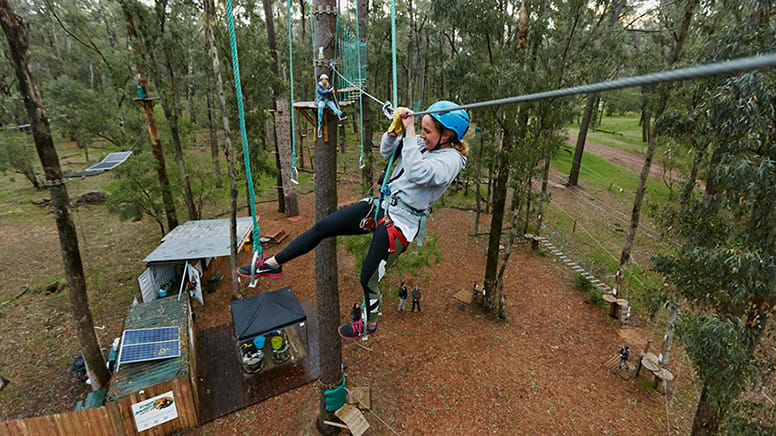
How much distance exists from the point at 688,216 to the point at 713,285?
1100 mm

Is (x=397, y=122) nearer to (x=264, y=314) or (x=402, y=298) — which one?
(x=264, y=314)

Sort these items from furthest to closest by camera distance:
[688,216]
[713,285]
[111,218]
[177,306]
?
[111,218] → [177,306] → [688,216] → [713,285]

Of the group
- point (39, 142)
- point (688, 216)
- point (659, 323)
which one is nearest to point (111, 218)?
point (39, 142)

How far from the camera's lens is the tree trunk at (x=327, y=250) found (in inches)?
171

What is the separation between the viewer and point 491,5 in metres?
8.88

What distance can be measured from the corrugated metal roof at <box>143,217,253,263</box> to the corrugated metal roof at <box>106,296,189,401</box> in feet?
5.48

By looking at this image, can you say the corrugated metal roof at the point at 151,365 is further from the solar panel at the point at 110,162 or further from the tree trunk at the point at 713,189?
the tree trunk at the point at 713,189

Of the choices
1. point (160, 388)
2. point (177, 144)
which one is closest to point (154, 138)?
point (177, 144)

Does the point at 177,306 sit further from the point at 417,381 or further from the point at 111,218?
the point at 111,218

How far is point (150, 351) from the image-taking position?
6.58m

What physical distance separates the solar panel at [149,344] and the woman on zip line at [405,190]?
15.8ft

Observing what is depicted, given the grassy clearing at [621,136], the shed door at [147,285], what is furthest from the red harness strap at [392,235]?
the grassy clearing at [621,136]

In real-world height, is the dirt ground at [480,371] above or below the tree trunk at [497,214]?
below

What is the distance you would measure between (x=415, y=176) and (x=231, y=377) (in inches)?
282
